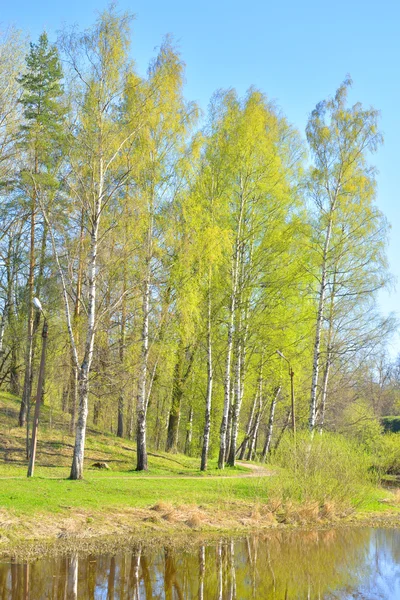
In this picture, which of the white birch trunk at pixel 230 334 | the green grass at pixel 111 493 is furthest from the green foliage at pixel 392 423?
the green grass at pixel 111 493

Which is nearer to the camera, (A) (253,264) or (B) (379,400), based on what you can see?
(A) (253,264)

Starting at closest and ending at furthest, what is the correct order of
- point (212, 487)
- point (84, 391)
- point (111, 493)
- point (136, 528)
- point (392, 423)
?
point (136, 528), point (111, 493), point (84, 391), point (212, 487), point (392, 423)

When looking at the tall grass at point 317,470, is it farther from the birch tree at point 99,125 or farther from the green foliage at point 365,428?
the green foliage at point 365,428

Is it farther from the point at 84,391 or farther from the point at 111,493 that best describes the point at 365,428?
the point at 111,493

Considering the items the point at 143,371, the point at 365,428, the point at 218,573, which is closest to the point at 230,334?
the point at 143,371

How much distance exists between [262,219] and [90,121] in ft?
26.7

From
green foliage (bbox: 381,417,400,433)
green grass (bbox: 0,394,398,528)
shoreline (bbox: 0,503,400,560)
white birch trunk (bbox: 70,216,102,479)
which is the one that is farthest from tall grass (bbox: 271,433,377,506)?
green foliage (bbox: 381,417,400,433)

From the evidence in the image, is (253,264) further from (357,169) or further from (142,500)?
(142,500)

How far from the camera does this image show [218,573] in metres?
10.2

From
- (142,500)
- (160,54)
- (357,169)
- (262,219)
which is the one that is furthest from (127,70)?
(142,500)

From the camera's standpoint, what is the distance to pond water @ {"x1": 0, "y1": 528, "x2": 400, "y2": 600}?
29.0 feet

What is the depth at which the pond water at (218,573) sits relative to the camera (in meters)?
8.84

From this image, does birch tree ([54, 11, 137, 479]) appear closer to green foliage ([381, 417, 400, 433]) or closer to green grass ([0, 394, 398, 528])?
green grass ([0, 394, 398, 528])

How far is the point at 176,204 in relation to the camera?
835 inches
